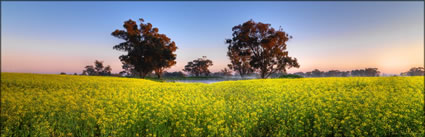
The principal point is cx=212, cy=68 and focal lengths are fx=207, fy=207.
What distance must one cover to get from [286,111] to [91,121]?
7.08 meters

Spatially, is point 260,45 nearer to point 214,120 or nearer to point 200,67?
point 214,120

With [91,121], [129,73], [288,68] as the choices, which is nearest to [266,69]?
[288,68]

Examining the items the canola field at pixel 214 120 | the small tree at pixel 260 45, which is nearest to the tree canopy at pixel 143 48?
the small tree at pixel 260 45

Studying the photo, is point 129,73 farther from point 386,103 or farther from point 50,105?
point 386,103

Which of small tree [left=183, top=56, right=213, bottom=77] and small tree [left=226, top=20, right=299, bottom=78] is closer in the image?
small tree [left=226, top=20, right=299, bottom=78]

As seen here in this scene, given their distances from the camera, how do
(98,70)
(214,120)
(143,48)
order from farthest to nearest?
(98,70) < (143,48) < (214,120)

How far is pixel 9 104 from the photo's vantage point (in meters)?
9.30

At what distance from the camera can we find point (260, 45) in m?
27.4

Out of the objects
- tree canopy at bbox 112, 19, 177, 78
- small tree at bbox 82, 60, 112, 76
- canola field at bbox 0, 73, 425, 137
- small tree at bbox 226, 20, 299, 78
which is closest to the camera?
canola field at bbox 0, 73, 425, 137

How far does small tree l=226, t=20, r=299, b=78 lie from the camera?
90.1 ft

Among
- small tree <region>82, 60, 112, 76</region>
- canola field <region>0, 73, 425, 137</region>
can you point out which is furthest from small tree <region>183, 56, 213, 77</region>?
canola field <region>0, 73, 425, 137</region>

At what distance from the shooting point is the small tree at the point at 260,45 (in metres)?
27.5

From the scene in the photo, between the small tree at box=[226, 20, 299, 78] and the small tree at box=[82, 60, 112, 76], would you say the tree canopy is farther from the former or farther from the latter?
the small tree at box=[82, 60, 112, 76]

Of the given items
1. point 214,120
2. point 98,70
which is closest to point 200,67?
point 98,70
